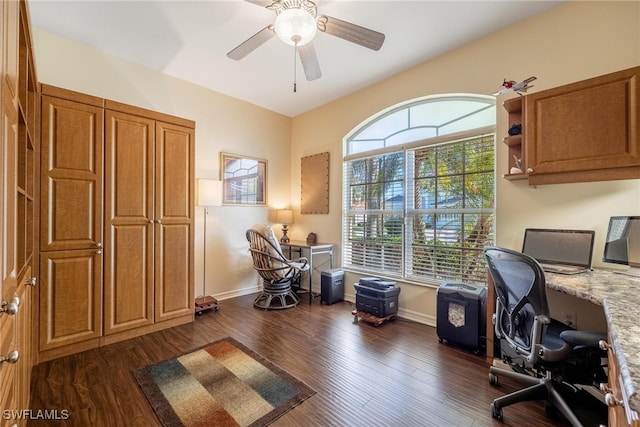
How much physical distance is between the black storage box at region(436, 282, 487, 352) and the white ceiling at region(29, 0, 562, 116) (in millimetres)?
2003

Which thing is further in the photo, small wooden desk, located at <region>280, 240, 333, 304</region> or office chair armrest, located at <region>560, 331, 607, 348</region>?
small wooden desk, located at <region>280, 240, 333, 304</region>

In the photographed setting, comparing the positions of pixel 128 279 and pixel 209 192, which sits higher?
pixel 209 192

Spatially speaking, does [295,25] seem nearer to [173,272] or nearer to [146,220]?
[146,220]

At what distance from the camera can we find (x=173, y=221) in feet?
9.47

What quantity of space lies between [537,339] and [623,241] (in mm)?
1111

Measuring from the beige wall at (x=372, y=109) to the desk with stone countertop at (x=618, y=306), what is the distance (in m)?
0.62

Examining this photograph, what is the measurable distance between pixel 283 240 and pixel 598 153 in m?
3.61

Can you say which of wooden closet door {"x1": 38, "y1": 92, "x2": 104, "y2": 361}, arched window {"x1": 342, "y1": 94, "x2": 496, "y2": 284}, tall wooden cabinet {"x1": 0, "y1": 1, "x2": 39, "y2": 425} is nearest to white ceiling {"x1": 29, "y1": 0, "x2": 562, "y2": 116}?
arched window {"x1": 342, "y1": 94, "x2": 496, "y2": 284}

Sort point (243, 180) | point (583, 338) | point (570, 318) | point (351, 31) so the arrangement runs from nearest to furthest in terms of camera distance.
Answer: point (583, 338)
point (351, 31)
point (570, 318)
point (243, 180)

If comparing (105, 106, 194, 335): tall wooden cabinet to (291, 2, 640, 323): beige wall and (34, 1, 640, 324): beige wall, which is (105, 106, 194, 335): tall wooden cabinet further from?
(291, 2, 640, 323): beige wall

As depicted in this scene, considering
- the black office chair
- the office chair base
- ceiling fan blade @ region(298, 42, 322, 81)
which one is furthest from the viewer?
ceiling fan blade @ region(298, 42, 322, 81)

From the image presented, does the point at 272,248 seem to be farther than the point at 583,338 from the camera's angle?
Yes

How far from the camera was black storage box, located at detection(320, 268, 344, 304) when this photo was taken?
368cm

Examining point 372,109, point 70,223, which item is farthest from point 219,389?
point 372,109
